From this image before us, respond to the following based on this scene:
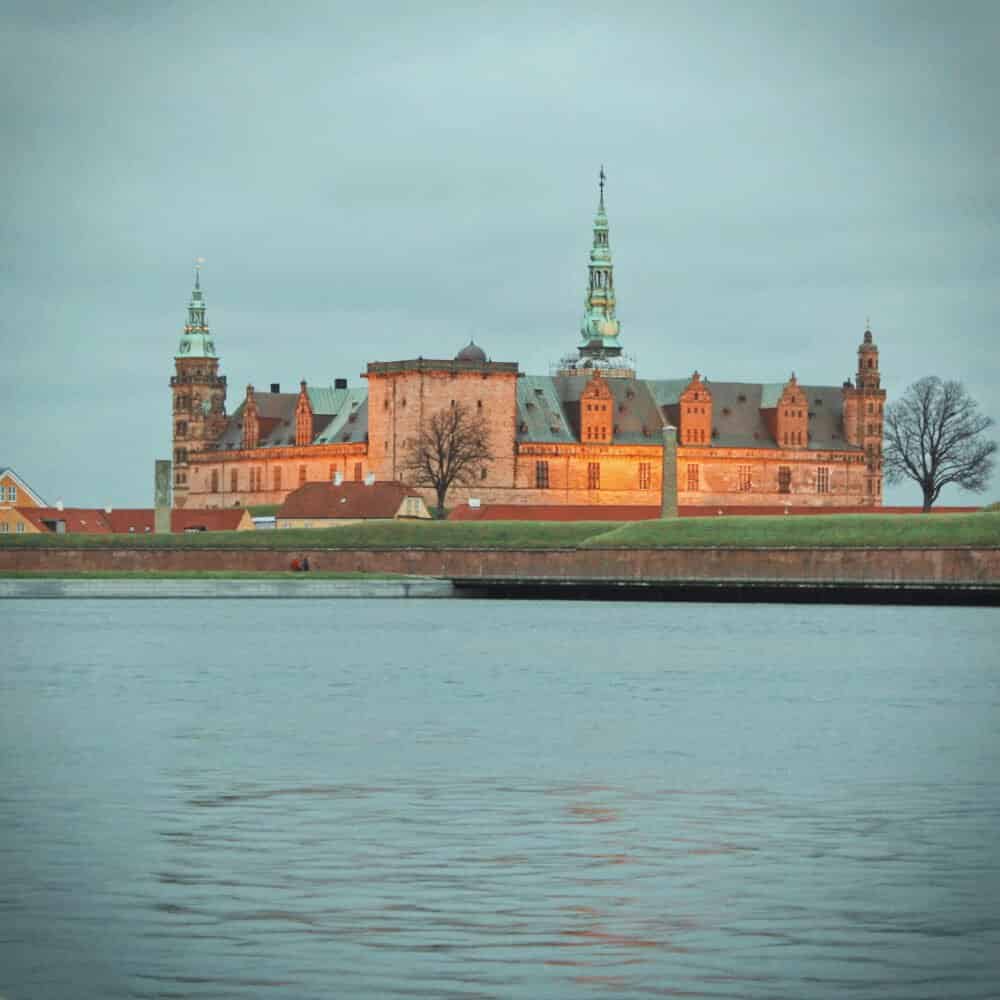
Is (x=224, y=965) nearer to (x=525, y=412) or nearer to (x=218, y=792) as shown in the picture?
(x=218, y=792)

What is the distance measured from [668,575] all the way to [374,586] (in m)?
12.6

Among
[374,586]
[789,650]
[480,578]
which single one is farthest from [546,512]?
[789,650]

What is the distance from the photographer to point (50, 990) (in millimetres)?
11789

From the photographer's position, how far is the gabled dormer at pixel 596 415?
508ft

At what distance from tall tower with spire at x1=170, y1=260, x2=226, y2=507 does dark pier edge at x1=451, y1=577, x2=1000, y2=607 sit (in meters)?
76.1

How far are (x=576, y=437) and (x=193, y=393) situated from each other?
134 feet

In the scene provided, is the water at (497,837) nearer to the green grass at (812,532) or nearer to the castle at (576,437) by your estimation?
the green grass at (812,532)

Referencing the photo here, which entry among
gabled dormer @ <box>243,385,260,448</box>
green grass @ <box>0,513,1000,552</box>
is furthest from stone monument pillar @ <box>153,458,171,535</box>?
gabled dormer @ <box>243,385,260,448</box>

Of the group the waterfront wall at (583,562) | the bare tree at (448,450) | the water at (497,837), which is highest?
the bare tree at (448,450)

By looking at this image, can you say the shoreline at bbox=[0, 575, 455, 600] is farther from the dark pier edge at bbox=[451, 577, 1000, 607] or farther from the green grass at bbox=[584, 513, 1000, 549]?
the green grass at bbox=[584, 513, 1000, 549]

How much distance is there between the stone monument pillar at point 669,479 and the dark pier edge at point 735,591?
11523 mm

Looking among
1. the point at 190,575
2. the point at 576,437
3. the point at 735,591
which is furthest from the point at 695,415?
the point at 190,575

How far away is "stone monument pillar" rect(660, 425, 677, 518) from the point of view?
115 m

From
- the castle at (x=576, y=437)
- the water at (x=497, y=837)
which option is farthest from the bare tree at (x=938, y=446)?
the water at (x=497, y=837)
